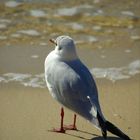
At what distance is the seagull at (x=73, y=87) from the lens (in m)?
3.71

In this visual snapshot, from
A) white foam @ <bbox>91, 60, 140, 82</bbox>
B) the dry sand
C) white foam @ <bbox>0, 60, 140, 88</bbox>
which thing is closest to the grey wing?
the dry sand

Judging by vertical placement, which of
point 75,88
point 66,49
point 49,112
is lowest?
point 49,112

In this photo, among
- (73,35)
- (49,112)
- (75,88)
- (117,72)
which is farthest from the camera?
(73,35)

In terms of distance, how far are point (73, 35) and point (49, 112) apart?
2.34m

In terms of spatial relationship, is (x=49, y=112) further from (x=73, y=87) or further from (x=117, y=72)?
(x=117, y=72)

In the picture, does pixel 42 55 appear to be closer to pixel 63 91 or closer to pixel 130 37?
pixel 130 37

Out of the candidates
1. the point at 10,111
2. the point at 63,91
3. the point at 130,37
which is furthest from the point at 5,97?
the point at 130,37

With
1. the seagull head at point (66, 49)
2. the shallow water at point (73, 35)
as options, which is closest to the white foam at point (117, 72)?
the shallow water at point (73, 35)

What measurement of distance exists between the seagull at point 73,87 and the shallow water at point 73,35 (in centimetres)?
89

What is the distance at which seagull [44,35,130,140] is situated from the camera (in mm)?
3707

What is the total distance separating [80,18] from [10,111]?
3.29m

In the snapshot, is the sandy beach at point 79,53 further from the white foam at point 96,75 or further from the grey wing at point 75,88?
the grey wing at point 75,88

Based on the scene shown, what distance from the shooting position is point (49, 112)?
4445 millimetres

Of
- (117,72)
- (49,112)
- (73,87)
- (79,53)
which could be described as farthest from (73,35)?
(73,87)
